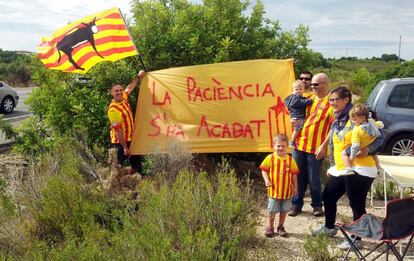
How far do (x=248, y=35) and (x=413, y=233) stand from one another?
15.2 ft

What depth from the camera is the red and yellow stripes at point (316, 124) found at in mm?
5031

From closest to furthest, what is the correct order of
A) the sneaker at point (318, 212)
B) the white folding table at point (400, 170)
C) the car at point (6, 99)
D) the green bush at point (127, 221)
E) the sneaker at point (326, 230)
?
the green bush at point (127, 221) < the white folding table at point (400, 170) < the sneaker at point (326, 230) < the sneaker at point (318, 212) < the car at point (6, 99)

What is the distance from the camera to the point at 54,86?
7.16 m

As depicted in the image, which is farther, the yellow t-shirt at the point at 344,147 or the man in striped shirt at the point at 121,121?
the man in striped shirt at the point at 121,121

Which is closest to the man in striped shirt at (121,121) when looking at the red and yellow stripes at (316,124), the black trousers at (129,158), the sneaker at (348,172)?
the black trousers at (129,158)

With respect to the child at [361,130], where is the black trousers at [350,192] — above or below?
below

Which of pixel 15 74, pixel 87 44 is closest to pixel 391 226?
pixel 87 44

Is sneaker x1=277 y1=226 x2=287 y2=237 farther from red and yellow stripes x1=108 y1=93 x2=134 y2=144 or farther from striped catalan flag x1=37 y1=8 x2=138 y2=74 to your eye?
striped catalan flag x1=37 y1=8 x2=138 y2=74

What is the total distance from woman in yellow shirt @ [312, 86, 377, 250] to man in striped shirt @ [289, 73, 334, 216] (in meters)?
0.37

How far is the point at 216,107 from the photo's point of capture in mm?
6195

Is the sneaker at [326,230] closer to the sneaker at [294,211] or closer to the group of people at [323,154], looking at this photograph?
the group of people at [323,154]

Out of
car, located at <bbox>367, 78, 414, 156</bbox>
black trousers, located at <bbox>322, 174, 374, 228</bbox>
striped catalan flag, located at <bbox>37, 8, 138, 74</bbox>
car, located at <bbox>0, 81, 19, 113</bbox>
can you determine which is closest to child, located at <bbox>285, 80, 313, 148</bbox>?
black trousers, located at <bbox>322, 174, 374, 228</bbox>

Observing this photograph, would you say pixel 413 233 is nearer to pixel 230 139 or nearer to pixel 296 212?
pixel 296 212

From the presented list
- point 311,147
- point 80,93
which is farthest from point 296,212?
point 80,93
